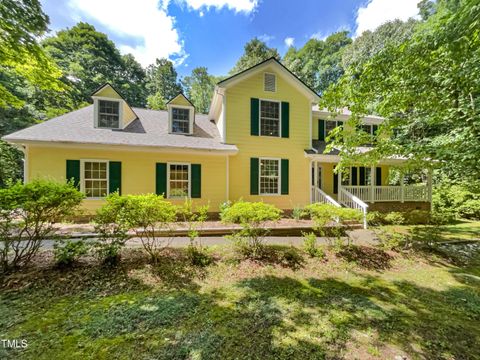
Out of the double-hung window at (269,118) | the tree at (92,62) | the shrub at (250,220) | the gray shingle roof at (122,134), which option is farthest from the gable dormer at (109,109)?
the tree at (92,62)

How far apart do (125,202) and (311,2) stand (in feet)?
45.8

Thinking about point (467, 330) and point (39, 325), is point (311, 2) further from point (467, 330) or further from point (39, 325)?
point (39, 325)

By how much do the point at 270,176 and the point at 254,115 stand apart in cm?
329

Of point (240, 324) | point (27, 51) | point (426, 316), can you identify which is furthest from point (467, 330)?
point (27, 51)

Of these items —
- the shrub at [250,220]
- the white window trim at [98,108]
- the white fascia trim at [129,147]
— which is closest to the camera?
the shrub at [250,220]

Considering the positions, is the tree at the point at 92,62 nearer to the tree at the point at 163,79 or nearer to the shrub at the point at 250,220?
the tree at the point at 163,79

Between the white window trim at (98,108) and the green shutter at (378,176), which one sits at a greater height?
the white window trim at (98,108)

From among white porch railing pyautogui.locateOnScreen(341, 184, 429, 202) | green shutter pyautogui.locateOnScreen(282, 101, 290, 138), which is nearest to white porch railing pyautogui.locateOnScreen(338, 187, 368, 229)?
white porch railing pyautogui.locateOnScreen(341, 184, 429, 202)

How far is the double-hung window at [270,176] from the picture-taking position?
432 inches

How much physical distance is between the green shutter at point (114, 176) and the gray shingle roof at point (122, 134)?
99cm

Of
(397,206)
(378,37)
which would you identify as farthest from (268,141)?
(378,37)

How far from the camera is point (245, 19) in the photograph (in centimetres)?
1497

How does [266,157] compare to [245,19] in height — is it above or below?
below

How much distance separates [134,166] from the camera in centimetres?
927
